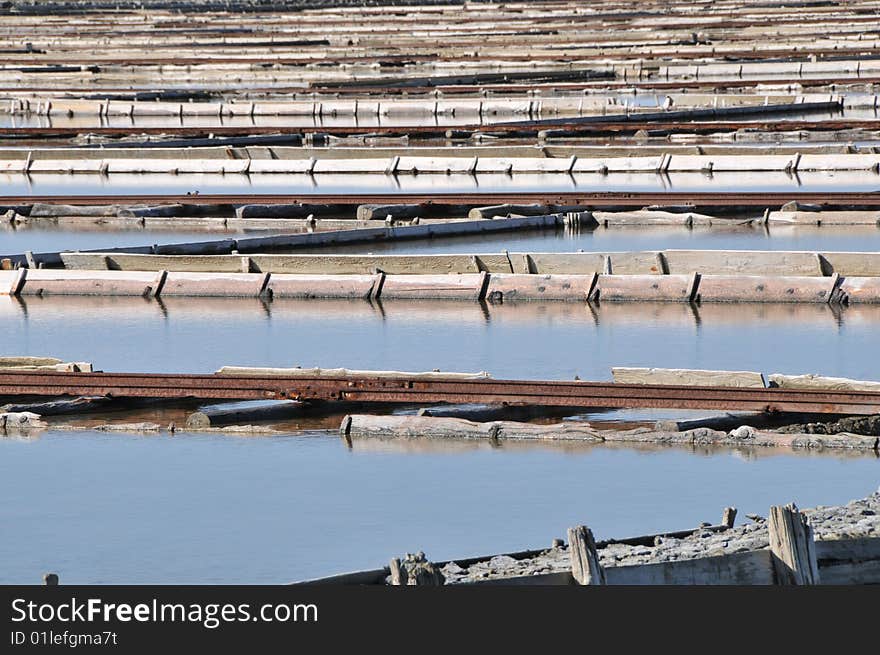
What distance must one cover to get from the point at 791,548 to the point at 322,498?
3.54 metres

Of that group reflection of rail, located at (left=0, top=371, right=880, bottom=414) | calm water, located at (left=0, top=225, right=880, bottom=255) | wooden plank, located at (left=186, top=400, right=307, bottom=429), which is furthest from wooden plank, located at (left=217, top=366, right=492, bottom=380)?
calm water, located at (left=0, top=225, right=880, bottom=255)

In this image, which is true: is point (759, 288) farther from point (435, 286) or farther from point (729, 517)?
point (729, 517)

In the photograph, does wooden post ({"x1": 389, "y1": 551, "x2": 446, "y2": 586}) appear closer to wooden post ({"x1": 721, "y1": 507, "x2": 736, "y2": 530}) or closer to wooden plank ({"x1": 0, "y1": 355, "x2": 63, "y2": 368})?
wooden post ({"x1": 721, "y1": 507, "x2": 736, "y2": 530})

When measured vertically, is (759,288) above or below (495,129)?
below

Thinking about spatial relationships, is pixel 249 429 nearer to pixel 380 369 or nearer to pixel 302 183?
pixel 380 369

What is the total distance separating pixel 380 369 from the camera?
13297mm

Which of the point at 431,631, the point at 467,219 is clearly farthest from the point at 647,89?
the point at 431,631

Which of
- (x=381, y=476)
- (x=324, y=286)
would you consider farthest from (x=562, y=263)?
(x=381, y=476)

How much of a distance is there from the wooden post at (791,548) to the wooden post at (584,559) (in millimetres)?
784

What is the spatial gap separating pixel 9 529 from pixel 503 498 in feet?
9.33

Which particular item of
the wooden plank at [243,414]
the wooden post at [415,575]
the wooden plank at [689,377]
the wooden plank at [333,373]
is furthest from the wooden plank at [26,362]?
the wooden post at [415,575]

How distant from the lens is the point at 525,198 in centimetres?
2000

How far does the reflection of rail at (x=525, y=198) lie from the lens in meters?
19.4

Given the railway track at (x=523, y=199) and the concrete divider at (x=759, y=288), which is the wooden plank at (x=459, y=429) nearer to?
the concrete divider at (x=759, y=288)
